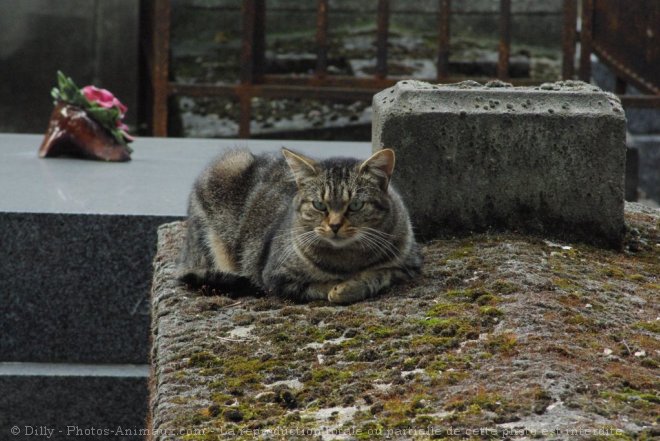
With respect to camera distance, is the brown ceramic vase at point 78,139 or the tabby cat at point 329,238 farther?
the brown ceramic vase at point 78,139

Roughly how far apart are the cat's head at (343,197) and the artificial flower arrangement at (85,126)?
3017mm

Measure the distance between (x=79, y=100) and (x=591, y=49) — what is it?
409 cm

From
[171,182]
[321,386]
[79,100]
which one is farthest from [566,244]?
[79,100]

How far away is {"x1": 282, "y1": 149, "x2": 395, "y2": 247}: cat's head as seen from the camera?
4.09 m

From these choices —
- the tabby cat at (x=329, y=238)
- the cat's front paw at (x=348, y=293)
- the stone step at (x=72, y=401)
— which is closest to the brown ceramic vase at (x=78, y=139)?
the stone step at (x=72, y=401)

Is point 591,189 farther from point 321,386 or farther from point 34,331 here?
point 34,331

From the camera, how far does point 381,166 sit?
4.16 meters

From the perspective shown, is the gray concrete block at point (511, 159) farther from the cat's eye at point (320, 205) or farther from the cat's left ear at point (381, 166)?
the cat's eye at point (320, 205)

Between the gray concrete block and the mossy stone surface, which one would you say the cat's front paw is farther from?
the gray concrete block

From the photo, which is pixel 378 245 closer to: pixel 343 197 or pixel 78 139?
pixel 343 197

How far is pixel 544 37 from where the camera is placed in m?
10.5

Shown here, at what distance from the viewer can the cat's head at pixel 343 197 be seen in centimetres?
409

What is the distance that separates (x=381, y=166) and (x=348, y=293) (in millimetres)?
452

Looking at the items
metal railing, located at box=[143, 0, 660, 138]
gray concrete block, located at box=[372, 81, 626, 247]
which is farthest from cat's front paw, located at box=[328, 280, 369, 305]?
metal railing, located at box=[143, 0, 660, 138]
